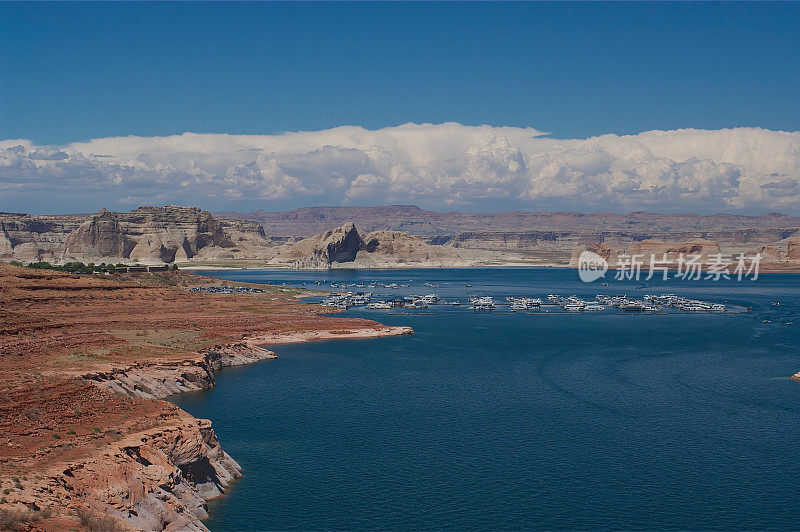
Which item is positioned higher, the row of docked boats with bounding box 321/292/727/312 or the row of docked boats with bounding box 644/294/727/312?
the row of docked boats with bounding box 644/294/727/312

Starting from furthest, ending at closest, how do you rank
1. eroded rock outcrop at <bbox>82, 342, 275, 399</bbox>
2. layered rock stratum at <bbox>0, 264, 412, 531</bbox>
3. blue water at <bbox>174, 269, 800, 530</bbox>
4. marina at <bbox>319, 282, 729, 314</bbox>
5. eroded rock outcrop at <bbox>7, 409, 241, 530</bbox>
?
marina at <bbox>319, 282, 729, 314</bbox>
eroded rock outcrop at <bbox>82, 342, 275, 399</bbox>
blue water at <bbox>174, 269, 800, 530</bbox>
layered rock stratum at <bbox>0, 264, 412, 531</bbox>
eroded rock outcrop at <bbox>7, 409, 241, 530</bbox>

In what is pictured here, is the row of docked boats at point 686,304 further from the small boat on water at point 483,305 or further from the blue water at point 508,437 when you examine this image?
the blue water at point 508,437

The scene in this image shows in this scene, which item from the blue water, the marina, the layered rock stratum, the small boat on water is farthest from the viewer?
the marina

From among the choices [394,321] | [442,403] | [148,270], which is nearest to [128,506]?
[442,403]

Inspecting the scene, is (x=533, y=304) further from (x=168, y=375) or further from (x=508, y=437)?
(x=508, y=437)

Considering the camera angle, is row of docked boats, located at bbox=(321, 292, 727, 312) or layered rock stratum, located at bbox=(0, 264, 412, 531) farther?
row of docked boats, located at bbox=(321, 292, 727, 312)

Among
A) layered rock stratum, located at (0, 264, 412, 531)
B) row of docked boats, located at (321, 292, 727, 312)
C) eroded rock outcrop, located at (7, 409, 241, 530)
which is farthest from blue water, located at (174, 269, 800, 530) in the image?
row of docked boats, located at (321, 292, 727, 312)

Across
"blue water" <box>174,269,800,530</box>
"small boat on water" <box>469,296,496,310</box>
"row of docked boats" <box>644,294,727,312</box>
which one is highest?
"row of docked boats" <box>644,294,727,312</box>

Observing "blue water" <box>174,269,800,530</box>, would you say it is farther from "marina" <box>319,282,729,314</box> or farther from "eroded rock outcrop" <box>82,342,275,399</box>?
"marina" <box>319,282,729,314</box>

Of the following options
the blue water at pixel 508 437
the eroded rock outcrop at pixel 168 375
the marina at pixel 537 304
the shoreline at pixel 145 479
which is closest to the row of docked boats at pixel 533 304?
the marina at pixel 537 304
